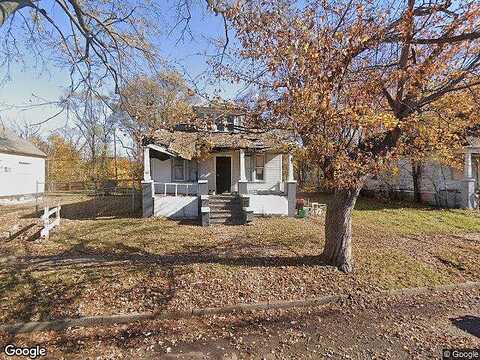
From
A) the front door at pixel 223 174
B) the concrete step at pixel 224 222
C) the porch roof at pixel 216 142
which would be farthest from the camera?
the front door at pixel 223 174

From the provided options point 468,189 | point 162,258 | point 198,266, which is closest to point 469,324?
point 198,266

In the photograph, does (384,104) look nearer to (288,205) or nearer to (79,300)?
(79,300)

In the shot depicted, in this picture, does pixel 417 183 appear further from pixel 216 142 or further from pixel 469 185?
pixel 216 142

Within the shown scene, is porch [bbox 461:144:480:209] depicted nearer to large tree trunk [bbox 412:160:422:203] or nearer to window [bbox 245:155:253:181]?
large tree trunk [bbox 412:160:422:203]

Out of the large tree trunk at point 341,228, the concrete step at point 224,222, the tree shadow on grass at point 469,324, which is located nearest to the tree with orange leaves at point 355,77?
the large tree trunk at point 341,228

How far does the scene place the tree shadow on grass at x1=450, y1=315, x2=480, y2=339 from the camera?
4.66 m

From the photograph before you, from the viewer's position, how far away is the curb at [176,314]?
4.54 m

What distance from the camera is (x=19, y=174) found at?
2144 centimetres

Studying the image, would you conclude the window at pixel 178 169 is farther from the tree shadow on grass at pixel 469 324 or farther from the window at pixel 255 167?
the tree shadow on grass at pixel 469 324

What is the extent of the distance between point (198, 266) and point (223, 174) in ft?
34.5

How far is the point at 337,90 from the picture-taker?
524 cm

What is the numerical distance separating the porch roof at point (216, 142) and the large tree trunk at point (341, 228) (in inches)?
67.8

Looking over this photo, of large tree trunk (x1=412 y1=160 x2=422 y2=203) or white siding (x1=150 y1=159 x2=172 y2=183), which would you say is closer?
white siding (x1=150 y1=159 x2=172 y2=183)

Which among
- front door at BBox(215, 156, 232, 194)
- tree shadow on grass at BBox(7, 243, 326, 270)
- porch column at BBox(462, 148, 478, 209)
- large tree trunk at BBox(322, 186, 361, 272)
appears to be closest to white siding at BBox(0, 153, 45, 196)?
front door at BBox(215, 156, 232, 194)
